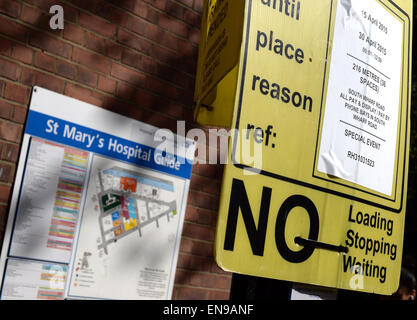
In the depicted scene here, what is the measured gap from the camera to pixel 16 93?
280cm

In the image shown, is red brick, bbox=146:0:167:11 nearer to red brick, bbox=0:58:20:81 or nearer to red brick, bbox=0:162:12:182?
red brick, bbox=0:58:20:81

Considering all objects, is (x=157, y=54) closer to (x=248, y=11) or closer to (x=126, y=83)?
(x=126, y=83)

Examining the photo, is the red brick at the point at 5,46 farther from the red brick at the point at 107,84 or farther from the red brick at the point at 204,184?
the red brick at the point at 204,184

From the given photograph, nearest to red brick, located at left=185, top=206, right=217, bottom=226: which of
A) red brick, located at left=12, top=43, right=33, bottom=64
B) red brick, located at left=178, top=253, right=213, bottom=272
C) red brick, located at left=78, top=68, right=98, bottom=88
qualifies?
red brick, located at left=178, top=253, right=213, bottom=272

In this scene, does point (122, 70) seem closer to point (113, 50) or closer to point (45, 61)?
point (113, 50)

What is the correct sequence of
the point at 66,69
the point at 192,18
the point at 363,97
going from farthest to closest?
the point at 192,18
the point at 66,69
the point at 363,97

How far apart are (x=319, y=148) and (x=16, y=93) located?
1764mm

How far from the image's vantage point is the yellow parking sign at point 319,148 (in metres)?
1.55

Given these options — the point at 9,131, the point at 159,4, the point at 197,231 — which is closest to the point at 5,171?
the point at 9,131

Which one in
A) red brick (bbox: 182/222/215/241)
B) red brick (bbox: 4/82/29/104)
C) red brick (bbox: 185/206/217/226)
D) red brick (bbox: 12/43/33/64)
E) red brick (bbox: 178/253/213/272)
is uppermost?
red brick (bbox: 12/43/33/64)

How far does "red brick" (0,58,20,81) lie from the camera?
2756 millimetres

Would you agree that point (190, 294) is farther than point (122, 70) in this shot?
Yes

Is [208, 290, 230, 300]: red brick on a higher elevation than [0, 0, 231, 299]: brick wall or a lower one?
lower
